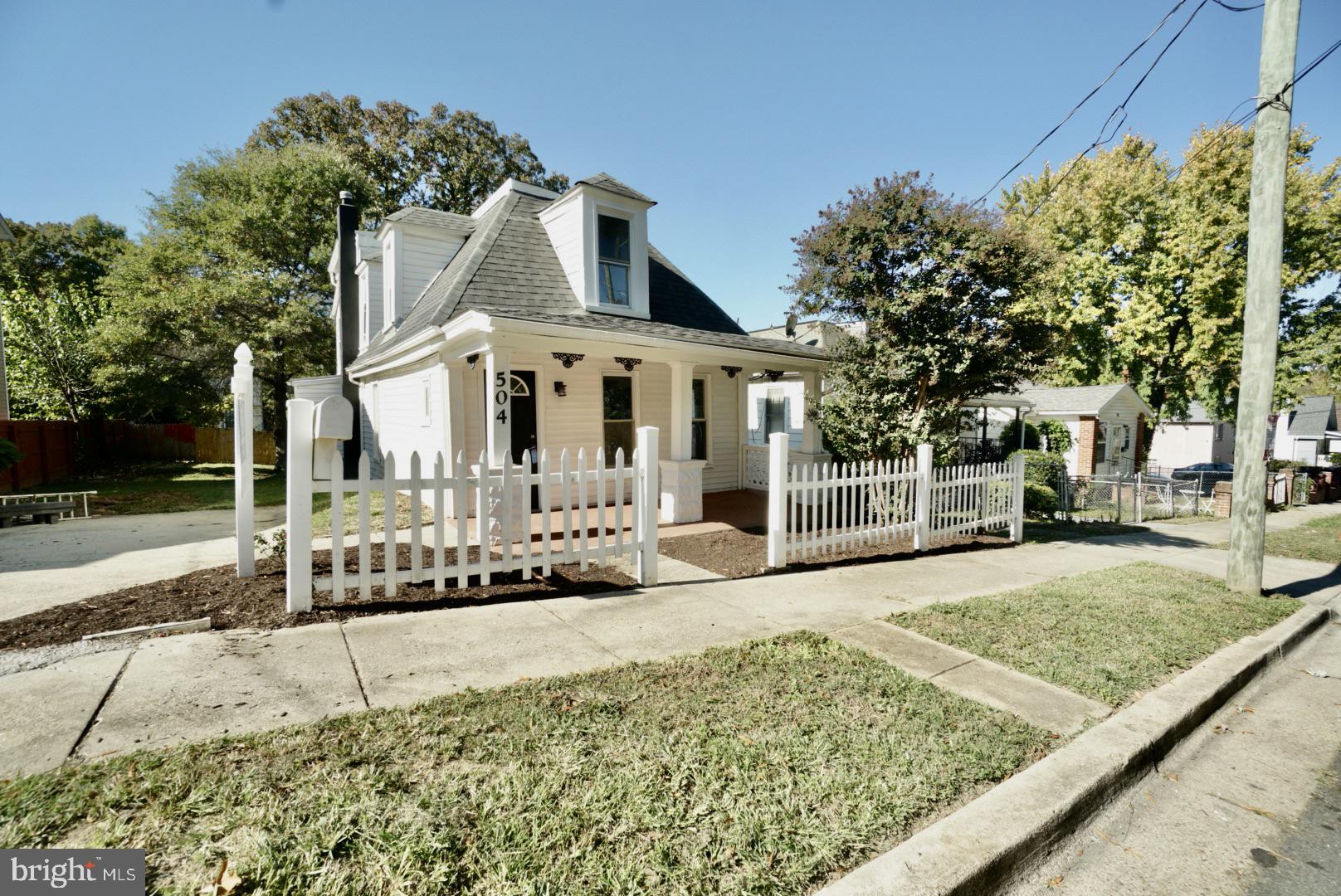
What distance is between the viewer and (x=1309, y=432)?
3756 centimetres

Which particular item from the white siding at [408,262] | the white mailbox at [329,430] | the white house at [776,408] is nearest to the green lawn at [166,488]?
the white siding at [408,262]

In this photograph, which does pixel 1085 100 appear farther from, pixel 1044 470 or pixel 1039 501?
pixel 1044 470

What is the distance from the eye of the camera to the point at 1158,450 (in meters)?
34.3

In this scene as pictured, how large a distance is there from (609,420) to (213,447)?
24.3 metres

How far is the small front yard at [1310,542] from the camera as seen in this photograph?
914 centimetres

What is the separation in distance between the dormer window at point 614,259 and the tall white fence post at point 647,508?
18.1 feet

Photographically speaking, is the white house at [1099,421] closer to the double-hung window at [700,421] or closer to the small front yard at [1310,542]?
the small front yard at [1310,542]

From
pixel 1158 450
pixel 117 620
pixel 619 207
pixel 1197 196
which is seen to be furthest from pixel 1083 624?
pixel 1158 450

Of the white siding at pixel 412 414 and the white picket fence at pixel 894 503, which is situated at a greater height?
the white siding at pixel 412 414

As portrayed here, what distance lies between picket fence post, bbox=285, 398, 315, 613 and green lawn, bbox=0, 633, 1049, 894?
1.87 meters

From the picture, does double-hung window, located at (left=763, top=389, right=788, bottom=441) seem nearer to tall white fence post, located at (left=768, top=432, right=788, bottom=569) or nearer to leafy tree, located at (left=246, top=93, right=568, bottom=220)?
tall white fence post, located at (left=768, top=432, right=788, bottom=569)

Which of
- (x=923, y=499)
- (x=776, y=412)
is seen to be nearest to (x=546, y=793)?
(x=923, y=499)

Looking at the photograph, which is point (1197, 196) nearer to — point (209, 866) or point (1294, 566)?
point (1294, 566)

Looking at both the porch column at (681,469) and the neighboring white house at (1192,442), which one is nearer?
the porch column at (681,469)
